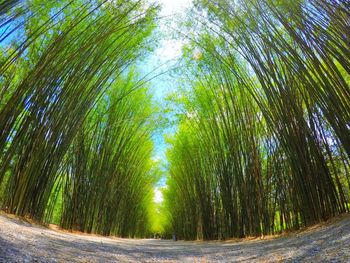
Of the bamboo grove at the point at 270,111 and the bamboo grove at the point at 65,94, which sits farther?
the bamboo grove at the point at 65,94

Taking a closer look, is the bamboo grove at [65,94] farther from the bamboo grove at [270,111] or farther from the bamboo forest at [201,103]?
the bamboo grove at [270,111]

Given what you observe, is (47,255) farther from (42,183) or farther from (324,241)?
(42,183)

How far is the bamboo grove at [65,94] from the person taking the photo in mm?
3965

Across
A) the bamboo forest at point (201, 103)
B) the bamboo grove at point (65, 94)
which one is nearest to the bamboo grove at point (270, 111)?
the bamboo forest at point (201, 103)

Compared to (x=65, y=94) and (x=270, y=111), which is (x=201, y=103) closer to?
(x=270, y=111)

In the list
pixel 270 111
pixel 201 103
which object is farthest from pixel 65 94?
pixel 201 103

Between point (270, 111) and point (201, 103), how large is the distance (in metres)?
2.43

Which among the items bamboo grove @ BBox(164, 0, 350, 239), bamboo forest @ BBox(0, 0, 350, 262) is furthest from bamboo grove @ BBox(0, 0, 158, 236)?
bamboo grove @ BBox(164, 0, 350, 239)

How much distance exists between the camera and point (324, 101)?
359 cm

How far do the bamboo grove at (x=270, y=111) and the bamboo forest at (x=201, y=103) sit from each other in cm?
2

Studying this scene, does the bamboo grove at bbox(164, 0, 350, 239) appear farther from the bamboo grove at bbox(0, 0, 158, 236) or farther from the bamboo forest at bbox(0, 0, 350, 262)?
the bamboo grove at bbox(0, 0, 158, 236)

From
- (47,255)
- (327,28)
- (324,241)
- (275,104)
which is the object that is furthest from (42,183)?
(327,28)

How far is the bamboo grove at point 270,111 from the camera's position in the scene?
11.3 ft

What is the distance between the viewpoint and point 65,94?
448 cm
